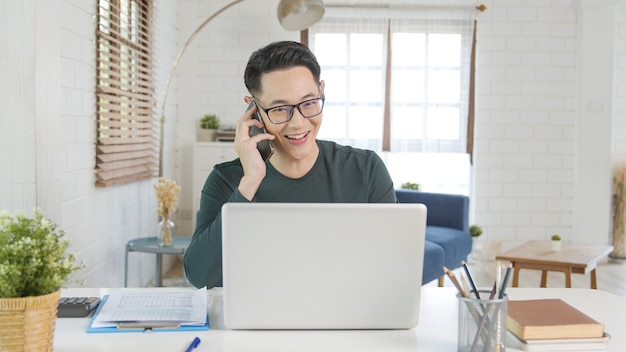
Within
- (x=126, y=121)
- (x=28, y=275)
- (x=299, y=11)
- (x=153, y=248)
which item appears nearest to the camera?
(x=28, y=275)

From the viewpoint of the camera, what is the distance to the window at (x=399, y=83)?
21.3 ft

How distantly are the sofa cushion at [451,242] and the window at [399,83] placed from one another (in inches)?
54.5

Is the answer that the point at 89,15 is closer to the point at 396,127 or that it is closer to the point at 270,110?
the point at 270,110

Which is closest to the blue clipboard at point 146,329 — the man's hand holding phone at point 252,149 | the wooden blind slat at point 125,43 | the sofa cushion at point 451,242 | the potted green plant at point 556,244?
the man's hand holding phone at point 252,149

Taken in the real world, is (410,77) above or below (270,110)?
above

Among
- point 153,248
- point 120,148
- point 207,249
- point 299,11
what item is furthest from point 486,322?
point 299,11

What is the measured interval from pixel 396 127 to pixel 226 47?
5.51ft

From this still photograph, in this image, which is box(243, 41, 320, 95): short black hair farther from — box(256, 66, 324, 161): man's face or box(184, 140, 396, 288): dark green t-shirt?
box(184, 140, 396, 288): dark green t-shirt

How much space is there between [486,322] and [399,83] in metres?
5.32

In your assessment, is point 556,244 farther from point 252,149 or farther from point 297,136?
point 252,149

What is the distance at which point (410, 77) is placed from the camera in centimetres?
654

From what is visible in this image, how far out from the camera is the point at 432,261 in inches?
178

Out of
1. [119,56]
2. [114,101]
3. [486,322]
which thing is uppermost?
[119,56]

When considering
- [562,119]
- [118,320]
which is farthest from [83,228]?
[562,119]
